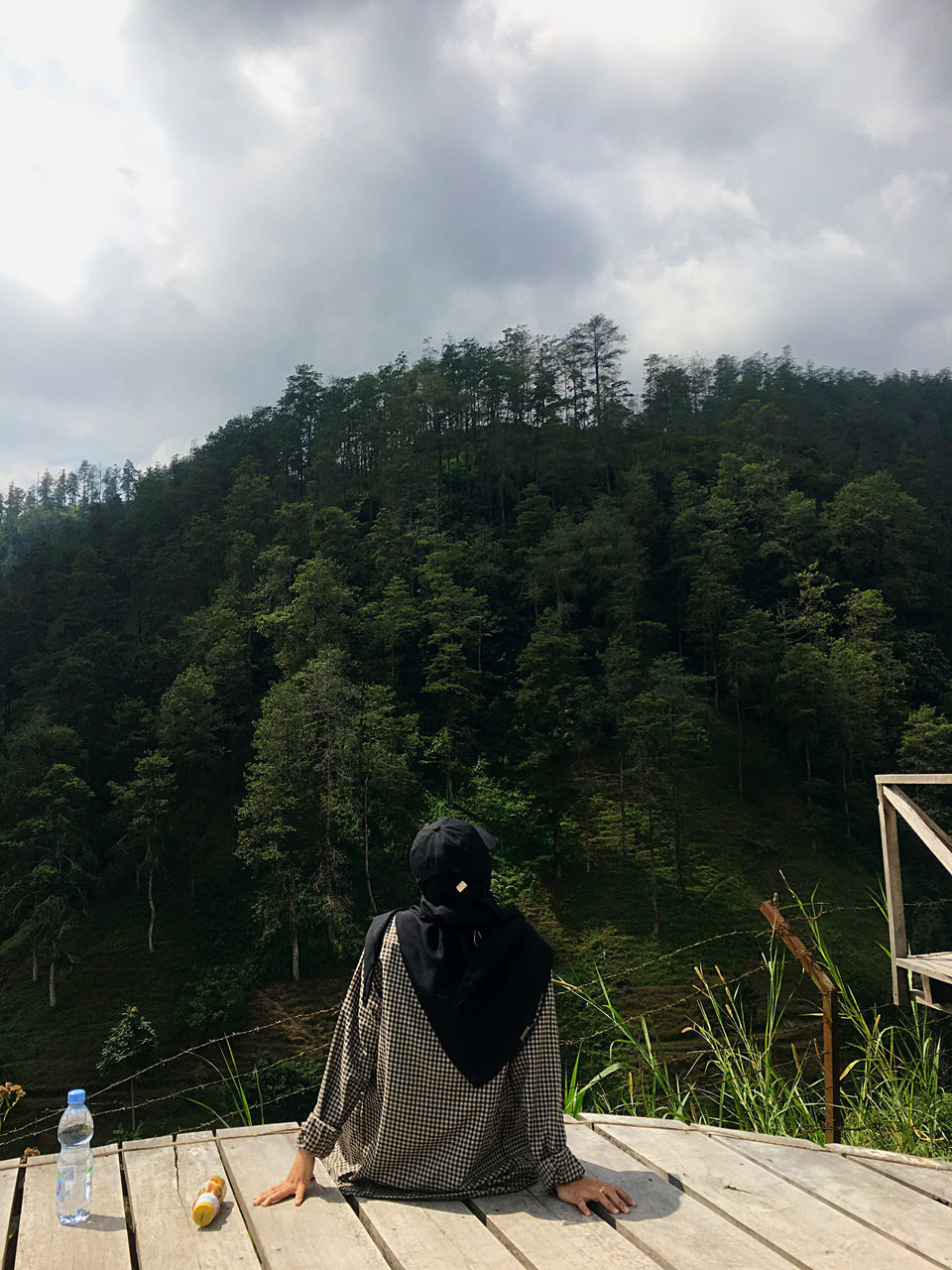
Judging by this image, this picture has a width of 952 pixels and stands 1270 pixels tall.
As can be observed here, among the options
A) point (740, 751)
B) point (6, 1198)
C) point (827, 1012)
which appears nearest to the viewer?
point (6, 1198)

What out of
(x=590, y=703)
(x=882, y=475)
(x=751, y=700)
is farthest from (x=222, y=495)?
(x=882, y=475)

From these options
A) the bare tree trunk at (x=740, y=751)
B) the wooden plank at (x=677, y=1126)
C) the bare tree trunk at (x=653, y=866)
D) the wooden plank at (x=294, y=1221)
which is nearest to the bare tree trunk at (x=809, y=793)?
the bare tree trunk at (x=740, y=751)

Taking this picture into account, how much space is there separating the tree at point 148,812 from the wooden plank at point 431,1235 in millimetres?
23070

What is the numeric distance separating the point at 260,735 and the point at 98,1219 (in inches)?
830

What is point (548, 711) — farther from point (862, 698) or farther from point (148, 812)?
point (148, 812)

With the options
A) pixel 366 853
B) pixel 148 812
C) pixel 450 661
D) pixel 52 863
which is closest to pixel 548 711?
pixel 450 661

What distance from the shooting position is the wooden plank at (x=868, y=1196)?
1.50 m

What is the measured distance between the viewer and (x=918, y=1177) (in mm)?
1767

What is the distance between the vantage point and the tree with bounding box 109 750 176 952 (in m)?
23.0

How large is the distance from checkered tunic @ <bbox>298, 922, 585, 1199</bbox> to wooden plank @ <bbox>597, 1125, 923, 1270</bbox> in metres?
0.30

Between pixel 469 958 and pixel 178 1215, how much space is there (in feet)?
2.42

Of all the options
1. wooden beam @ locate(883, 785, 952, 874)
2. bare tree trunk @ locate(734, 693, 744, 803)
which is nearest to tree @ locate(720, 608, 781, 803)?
bare tree trunk @ locate(734, 693, 744, 803)

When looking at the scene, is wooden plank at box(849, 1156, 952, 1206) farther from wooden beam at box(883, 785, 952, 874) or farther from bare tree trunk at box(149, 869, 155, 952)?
bare tree trunk at box(149, 869, 155, 952)

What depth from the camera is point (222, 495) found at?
147ft
